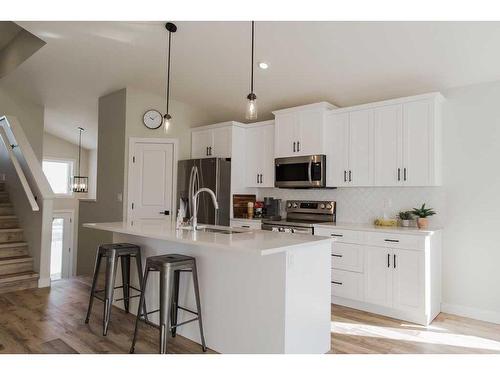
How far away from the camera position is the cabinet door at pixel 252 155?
204 inches

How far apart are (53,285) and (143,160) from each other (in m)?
2.06

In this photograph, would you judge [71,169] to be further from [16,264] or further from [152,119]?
[16,264]

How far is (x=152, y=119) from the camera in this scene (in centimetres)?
539

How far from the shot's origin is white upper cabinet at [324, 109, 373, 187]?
4.08 metres

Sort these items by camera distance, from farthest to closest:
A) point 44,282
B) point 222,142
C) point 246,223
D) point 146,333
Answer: point 222,142
point 246,223
point 44,282
point 146,333

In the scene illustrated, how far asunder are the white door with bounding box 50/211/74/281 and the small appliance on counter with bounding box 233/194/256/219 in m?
5.38

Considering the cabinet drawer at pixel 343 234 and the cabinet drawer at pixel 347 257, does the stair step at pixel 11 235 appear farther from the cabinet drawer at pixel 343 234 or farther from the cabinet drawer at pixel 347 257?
the cabinet drawer at pixel 347 257

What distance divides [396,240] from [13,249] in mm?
4721

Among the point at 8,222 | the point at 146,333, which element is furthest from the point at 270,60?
the point at 8,222

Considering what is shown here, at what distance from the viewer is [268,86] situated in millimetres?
4535

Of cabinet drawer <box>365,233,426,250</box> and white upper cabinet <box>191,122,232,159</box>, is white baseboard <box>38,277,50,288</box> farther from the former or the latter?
cabinet drawer <box>365,233,426,250</box>

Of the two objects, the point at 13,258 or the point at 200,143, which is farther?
the point at 200,143

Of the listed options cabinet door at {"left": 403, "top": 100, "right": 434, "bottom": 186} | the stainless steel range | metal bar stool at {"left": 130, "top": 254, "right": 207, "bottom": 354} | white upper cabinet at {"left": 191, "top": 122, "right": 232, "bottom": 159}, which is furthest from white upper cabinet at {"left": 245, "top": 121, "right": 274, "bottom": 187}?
metal bar stool at {"left": 130, "top": 254, "right": 207, "bottom": 354}

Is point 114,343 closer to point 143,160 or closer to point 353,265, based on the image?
point 353,265
